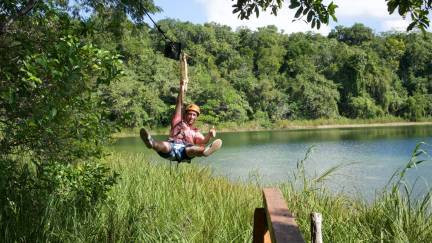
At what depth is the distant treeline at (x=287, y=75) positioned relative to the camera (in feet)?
116

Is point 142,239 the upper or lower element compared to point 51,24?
lower

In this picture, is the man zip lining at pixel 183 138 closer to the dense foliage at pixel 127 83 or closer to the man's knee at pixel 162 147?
the man's knee at pixel 162 147

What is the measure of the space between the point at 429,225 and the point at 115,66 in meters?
2.37

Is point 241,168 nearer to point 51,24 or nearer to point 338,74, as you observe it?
point 51,24

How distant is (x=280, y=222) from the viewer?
1.82 m

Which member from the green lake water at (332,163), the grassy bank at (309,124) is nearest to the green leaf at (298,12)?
the green lake water at (332,163)

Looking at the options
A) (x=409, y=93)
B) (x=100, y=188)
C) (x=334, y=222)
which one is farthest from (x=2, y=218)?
(x=409, y=93)

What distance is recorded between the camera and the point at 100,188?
Answer: 405 centimetres

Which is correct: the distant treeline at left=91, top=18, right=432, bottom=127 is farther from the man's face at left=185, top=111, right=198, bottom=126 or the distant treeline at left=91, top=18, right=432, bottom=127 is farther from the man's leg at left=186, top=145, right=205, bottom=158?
the man's leg at left=186, top=145, right=205, bottom=158

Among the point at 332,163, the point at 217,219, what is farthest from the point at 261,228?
the point at 332,163

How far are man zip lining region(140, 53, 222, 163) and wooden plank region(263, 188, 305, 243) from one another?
1.25 meters

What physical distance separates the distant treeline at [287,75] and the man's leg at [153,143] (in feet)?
92.9

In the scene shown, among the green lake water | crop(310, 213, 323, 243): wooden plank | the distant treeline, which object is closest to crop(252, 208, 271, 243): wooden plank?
crop(310, 213, 323, 243): wooden plank

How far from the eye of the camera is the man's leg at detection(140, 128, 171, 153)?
11.2 feet
